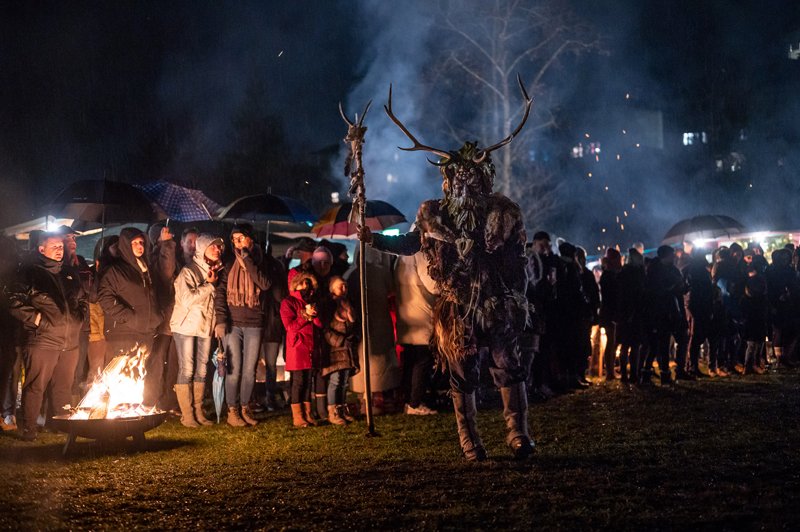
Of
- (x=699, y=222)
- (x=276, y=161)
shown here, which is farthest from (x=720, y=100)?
(x=699, y=222)

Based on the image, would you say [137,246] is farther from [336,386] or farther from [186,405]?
[336,386]

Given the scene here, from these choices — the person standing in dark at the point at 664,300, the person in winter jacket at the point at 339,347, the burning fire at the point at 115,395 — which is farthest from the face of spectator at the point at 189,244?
the person standing in dark at the point at 664,300

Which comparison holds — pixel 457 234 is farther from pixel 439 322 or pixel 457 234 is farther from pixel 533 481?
pixel 533 481

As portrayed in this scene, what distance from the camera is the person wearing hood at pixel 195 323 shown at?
995cm

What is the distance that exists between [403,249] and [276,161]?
28.9 metres

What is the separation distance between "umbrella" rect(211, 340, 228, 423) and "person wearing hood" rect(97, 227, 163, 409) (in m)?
0.78

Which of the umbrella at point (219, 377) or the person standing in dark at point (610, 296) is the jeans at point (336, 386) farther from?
the person standing in dark at point (610, 296)

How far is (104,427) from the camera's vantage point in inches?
310

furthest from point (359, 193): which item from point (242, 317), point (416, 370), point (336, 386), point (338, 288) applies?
point (416, 370)

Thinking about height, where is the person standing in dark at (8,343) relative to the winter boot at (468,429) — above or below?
above

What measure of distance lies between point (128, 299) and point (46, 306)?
0.87 metres

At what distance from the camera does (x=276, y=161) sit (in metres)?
35.8

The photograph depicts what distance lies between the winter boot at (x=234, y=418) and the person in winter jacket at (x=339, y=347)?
101 centimetres

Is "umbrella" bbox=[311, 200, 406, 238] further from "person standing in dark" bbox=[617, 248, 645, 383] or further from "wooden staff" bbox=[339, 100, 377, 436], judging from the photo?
"wooden staff" bbox=[339, 100, 377, 436]
